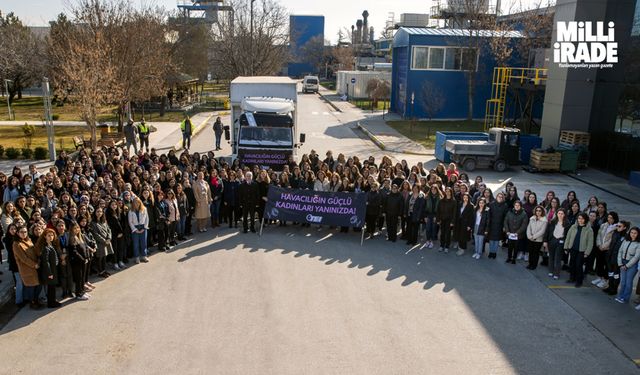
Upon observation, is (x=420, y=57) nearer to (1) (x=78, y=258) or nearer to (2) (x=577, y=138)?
(2) (x=577, y=138)

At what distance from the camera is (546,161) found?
23500 millimetres

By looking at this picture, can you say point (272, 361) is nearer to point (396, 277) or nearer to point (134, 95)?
point (396, 277)

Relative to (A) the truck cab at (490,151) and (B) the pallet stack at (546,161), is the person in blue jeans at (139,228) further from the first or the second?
(B) the pallet stack at (546,161)

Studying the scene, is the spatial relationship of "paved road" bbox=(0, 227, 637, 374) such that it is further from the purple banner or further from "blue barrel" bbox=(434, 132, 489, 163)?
"blue barrel" bbox=(434, 132, 489, 163)

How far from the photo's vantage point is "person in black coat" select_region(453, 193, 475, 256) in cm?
1289

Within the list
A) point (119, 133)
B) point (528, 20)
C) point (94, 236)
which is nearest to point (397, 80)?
point (528, 20)

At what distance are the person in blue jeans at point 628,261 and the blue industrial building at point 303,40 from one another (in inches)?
3884

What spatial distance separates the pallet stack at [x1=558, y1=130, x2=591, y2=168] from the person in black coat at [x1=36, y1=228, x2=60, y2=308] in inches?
879

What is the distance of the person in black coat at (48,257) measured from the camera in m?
9.41

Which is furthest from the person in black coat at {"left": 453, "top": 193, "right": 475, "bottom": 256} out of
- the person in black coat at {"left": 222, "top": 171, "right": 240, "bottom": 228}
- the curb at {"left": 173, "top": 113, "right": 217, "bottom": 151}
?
the curb at {"left": 173, "top": 113, "right": 217, "bottom": 151}

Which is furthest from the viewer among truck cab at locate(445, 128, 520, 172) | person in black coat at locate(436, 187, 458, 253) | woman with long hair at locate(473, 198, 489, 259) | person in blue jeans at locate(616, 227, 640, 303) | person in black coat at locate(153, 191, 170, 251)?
truck cab at locate(445, 128, 520, 172)

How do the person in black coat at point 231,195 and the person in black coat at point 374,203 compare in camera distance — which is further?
the person in black coat at point 231,195

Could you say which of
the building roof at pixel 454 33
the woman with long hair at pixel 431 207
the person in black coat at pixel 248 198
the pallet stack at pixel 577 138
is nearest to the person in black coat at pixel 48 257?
the person in black coat at pixel 248 198

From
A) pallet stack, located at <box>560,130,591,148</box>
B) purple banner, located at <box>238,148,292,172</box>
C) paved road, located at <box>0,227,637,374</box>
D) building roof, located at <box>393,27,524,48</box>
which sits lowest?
paved road, located at <box>0,227,637,374</box>
